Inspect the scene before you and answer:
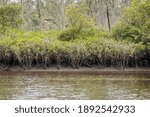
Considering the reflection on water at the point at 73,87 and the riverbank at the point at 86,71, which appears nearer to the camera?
the reflection on water at the point at 73,87

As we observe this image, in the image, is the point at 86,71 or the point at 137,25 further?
the point at 137,25

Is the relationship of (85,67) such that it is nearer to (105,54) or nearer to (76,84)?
(105,54)

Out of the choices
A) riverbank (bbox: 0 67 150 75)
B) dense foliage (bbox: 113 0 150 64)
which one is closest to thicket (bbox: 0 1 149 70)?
riverbank (bbox: 0 67 150 75)

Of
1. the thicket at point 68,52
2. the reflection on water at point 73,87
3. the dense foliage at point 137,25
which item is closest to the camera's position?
the reflection on water at point 73,87

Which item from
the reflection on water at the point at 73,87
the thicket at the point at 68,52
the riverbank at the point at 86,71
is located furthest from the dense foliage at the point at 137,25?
the reflection on water at the point at 73,87

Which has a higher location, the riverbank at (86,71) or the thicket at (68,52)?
the thicket at (68,52)

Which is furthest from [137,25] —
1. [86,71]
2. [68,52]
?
[68,52]

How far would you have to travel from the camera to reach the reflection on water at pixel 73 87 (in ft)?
85.3

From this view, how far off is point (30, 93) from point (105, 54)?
1937 centimetres

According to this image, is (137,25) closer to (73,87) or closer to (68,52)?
(68,52)

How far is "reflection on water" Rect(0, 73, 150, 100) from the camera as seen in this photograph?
26000mm

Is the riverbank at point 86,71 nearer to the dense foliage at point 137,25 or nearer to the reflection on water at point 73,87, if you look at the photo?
the dense foliage at point 137,25

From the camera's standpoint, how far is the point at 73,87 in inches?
1191

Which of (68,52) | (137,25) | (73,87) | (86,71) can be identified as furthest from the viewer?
(137,25)
